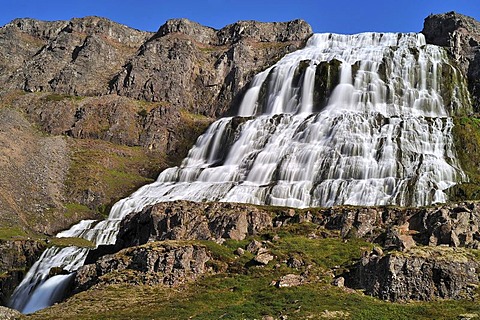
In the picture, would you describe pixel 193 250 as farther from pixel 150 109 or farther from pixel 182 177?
pixel 150 109

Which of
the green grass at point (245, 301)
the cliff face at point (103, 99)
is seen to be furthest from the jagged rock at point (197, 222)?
the cliff face at point (103, 99)

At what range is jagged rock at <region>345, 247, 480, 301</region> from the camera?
3691 centimetres

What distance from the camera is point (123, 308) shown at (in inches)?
1468

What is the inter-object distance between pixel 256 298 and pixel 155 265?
9959 mm

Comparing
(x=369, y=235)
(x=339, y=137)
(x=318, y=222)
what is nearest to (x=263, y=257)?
(x=369, y=235)

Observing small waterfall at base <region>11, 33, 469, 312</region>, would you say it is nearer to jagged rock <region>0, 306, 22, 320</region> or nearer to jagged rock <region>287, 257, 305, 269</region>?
jagged rock <region>0, 306, 22, 320</region>

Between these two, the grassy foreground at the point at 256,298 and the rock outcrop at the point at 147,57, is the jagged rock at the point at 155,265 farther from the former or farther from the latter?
the rock outcrop at the point at 147,57

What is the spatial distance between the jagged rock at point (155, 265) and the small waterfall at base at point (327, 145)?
8.34 metres

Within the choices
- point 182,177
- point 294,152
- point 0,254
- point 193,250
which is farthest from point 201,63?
point 193,250

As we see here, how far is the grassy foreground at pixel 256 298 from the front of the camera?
33.8m

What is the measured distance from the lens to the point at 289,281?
40.1m

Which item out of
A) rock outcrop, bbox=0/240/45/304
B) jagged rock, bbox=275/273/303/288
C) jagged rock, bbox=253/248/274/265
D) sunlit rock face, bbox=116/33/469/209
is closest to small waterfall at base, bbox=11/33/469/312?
sunlit rock face, bbox=116/33/469/209

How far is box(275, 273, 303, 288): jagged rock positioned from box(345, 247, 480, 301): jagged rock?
464cm

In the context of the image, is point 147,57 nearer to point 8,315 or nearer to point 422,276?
point 8,315
